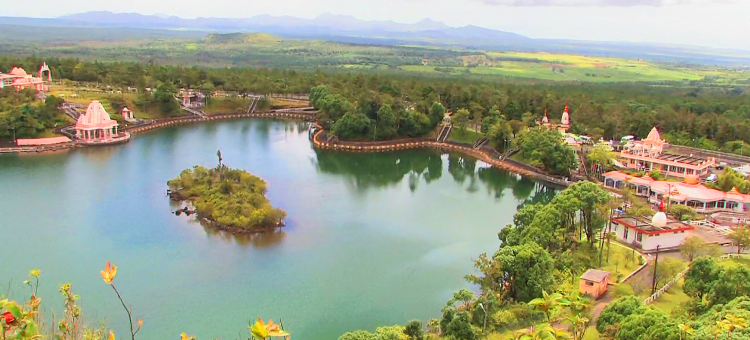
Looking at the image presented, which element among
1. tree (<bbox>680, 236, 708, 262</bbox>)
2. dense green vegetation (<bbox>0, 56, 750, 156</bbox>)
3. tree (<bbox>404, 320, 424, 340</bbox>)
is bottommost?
tree (<bbox>404, 320, 424, 340</bbox>)

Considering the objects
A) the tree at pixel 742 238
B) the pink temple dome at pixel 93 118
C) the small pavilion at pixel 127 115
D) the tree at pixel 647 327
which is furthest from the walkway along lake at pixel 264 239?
the tree at pixel 742 238

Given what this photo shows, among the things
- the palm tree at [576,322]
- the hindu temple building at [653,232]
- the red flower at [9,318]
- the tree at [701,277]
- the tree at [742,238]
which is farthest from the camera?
the hindu temple building at [653,232]

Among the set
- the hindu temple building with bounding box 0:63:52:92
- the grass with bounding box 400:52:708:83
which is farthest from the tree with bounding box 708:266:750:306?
the grass with bounding box 400:52:708:83

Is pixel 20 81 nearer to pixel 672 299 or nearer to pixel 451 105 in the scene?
pixel 451 105

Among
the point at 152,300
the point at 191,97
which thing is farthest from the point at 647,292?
the point at 191,97

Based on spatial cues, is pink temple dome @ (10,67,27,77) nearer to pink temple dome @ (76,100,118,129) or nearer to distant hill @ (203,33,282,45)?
pink temple dome @ (76,100,118,129)

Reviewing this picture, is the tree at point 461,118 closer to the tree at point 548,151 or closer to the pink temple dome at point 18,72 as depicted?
the tree at point 548,151
